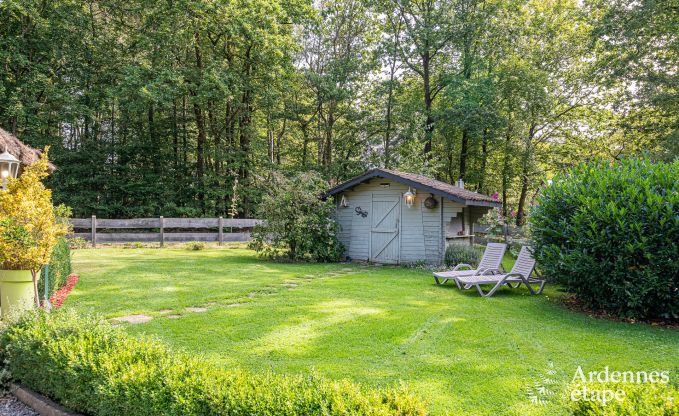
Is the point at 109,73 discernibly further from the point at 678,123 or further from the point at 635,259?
the point at 678,123

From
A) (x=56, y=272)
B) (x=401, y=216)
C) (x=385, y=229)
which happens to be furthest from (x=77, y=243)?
(x=401, y=216)

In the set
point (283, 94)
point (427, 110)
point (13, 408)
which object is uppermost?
point (283, 94)

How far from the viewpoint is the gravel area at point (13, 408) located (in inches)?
133

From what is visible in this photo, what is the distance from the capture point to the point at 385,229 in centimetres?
1266

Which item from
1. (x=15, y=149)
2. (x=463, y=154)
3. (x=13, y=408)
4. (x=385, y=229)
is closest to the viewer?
(x=13, y=408)

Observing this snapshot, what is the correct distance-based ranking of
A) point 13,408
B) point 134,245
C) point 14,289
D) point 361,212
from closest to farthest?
point 13,408 < point 14,289 < point 361,212 < point 134,245

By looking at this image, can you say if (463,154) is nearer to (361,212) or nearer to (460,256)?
(361,212)

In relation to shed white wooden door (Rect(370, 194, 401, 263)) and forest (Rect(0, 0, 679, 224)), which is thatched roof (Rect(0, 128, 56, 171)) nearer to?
forest (Rect(0, 0, 679, 224))

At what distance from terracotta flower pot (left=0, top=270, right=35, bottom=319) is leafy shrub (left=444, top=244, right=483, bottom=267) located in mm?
9606

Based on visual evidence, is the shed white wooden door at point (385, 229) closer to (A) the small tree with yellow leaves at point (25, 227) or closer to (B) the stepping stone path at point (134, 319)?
(B) the stepping stone path at point (134, 319)

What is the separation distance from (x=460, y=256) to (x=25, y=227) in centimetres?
989

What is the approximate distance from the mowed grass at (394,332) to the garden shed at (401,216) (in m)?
3.08

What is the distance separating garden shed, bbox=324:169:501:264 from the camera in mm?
11750

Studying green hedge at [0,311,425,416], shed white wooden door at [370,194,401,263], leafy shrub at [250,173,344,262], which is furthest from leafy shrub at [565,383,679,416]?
leafy shrub at [250,173,344,262]
